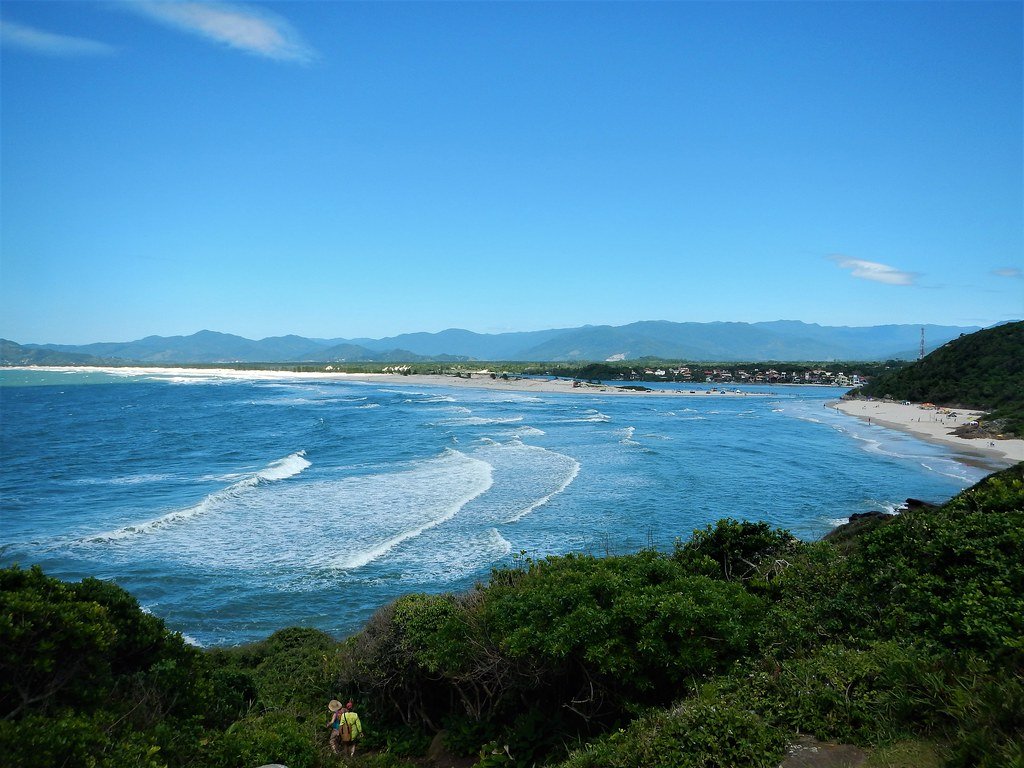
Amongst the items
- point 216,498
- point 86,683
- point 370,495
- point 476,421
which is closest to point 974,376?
point 476,421

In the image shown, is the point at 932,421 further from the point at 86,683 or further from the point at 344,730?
the point at 86,683

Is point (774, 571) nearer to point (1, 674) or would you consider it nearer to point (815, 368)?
point (1, 674)

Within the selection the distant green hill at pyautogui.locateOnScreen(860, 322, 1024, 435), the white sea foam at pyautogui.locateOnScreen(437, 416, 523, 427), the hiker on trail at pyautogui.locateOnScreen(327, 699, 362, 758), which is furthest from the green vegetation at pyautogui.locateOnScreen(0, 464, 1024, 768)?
the distant green hill at pyautogui.locateOnScreen(860, 322, 1024, 435)

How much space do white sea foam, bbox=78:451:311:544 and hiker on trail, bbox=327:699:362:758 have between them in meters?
15.8

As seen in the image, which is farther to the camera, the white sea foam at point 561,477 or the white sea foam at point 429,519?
the white sea foam at point 561,477

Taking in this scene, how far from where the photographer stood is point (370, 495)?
27219mm

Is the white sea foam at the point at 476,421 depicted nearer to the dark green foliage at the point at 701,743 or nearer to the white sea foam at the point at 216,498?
the white sea foam at the point at 216,498

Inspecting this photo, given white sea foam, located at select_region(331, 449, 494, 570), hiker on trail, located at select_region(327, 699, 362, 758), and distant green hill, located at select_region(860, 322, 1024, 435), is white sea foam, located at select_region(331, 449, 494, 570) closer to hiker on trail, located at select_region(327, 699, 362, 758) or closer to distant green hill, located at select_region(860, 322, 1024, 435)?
hiker on trail, located at select_region(327, 699, 362, 758)

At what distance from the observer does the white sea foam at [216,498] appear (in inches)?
846

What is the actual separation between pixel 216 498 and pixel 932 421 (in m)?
58.4

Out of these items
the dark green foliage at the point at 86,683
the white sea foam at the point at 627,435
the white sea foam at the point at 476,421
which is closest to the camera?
the dark green foliage at the point at 86,683

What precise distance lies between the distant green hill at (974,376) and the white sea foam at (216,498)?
5320 centimetres

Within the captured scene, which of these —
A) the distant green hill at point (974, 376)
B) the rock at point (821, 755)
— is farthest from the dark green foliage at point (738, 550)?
the distant green hill at point (974, 376)

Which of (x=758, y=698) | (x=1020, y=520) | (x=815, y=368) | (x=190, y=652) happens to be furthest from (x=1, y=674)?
(x=815, y=368)
